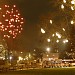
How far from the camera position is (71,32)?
57.1 meters

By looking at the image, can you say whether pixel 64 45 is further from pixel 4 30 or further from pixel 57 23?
pixel 4 30

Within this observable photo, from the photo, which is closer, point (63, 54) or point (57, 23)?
point (57, 23)

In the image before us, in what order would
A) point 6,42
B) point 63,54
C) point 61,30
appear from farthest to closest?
point 63,54 → point 6,42 → point 61,30

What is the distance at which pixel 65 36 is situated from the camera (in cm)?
5912

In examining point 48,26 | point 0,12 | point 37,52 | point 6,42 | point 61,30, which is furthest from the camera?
point 37,52

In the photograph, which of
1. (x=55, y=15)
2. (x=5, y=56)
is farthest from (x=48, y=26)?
(x=5, y=56)

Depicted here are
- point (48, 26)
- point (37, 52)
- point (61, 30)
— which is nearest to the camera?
point (61, 30)

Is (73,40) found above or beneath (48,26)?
beneath

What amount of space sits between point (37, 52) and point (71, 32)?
52524 millimetres

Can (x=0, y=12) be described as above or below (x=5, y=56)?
above

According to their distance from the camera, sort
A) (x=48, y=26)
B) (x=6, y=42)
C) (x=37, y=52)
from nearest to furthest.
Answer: (x=48, y=26)
(x=6, y=42)
(x=37, y=52)

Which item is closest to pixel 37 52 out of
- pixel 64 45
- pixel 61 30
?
pixel 64 45

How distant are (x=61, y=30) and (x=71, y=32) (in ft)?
10.7

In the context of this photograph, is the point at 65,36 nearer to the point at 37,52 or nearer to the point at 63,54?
the point at 63,54
